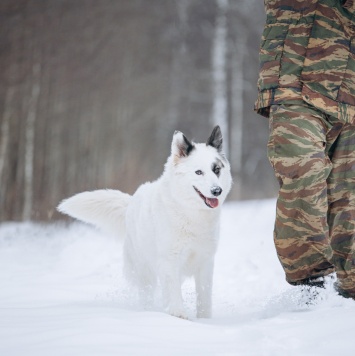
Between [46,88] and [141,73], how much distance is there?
322cm

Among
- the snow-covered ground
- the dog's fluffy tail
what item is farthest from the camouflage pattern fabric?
the dog's fluffy tail

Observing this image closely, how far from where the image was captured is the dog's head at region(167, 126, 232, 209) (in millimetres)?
3254

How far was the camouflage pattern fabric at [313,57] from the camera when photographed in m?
2.89

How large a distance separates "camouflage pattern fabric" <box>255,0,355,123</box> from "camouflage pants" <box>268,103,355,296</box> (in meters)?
0.09

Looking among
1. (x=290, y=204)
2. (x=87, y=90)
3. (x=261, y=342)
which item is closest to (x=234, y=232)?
(x=290, y=204)

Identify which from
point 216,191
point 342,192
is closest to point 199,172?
point 216,191

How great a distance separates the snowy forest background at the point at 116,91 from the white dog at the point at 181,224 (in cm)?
527

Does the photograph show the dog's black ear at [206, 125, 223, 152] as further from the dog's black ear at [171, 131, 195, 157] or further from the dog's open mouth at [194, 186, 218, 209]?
the dog's open mouth at [194, 186, 218, 209]

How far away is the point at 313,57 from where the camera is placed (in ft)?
9.53

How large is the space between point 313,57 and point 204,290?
5.72 feet

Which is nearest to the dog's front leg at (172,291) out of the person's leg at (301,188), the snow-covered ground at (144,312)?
the snow-covered ground at (144,312)

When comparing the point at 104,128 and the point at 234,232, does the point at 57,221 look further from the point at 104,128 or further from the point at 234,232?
the point at 104,128

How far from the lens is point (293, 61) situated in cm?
292

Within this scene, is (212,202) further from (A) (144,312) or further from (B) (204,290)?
(A) (144,312)
